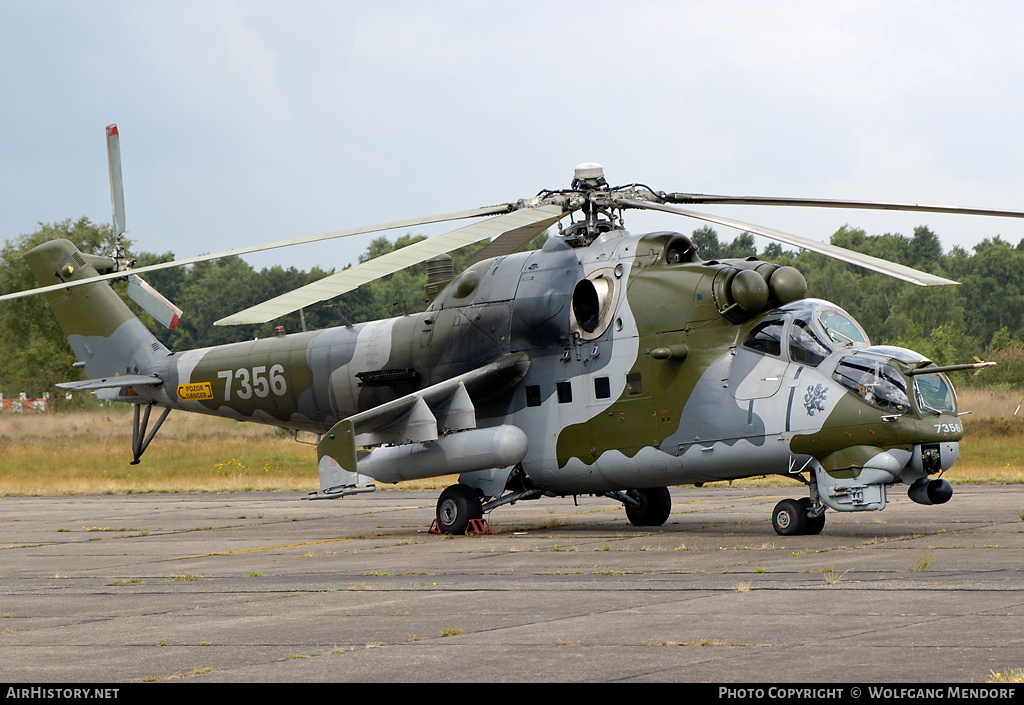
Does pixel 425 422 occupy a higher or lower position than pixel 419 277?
lower

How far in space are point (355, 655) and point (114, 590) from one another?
5.55m

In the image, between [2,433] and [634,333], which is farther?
[2,433]

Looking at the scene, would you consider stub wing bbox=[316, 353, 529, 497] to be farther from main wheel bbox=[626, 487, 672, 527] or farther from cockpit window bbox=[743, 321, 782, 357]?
cockpit window bbox=[743, 321, 782, 357]

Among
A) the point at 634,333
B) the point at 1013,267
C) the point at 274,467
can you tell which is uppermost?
the point at 1013,267

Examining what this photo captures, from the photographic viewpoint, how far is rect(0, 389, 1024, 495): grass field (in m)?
33.6

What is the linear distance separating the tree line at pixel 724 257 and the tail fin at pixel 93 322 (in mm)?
30690

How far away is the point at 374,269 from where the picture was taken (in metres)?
14.1

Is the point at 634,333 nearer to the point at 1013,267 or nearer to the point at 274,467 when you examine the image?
the point at 274,467

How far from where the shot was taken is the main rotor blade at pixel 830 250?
12.8 m

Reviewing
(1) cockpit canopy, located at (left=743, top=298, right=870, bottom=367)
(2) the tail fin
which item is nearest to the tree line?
(2) the tail fin

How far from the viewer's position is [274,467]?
39344mm

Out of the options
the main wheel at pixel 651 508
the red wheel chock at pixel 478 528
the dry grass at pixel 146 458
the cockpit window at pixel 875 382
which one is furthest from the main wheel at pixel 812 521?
the dry grass at pixel 146 458
